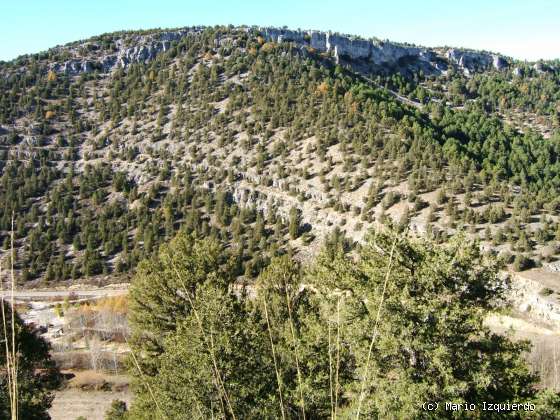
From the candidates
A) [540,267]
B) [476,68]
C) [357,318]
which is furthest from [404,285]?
[476,68]

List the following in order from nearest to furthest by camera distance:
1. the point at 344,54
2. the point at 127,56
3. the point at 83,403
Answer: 1. the point at 83,403
2. the point at 127,56
3. the point at 344,54

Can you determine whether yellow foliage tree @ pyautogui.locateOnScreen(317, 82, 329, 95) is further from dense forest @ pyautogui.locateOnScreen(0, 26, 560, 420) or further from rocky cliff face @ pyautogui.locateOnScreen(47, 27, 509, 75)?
rocky cliff face @ pyautogui.locateOnScreen(47, 27, 509, 75)

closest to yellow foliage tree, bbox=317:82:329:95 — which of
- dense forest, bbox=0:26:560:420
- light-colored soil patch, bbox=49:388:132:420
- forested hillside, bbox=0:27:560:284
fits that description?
forested hillside, bbox=0:27:560:284

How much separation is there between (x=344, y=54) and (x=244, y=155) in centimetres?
7315

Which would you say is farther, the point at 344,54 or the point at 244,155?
the point at 344,54

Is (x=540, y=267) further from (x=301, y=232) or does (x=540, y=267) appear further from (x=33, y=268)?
(x=33, y=268)

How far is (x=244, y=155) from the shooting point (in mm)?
74188

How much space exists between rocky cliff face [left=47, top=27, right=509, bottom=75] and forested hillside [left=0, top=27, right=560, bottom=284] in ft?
2.74

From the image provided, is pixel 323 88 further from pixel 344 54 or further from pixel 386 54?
pixel 386 54

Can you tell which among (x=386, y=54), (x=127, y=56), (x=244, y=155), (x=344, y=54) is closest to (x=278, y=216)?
(x=244, y=155)

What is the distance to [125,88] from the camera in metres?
106

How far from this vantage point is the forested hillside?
5188cm

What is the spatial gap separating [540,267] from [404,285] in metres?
35.1

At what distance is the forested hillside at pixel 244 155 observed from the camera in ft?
170
